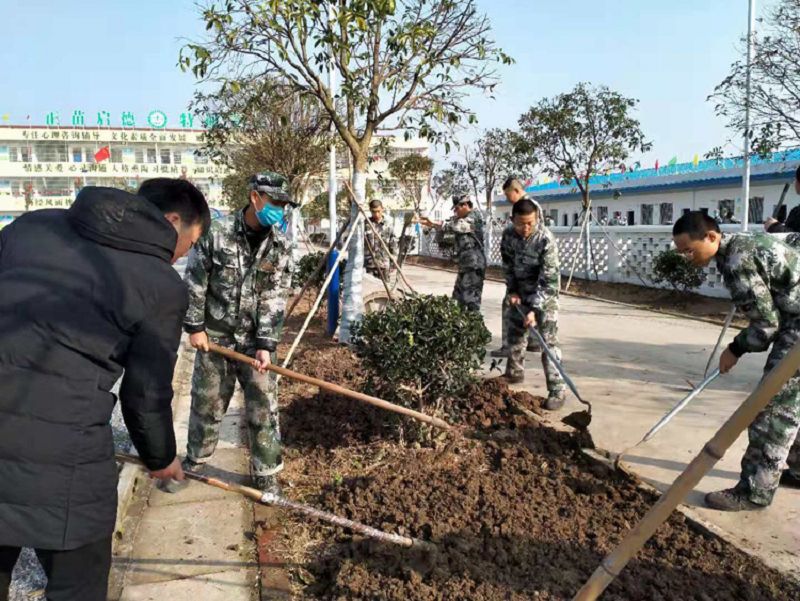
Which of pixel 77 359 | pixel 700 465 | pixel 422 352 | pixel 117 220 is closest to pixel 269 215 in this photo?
pixel 422 352

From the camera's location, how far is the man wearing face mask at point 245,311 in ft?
11.3

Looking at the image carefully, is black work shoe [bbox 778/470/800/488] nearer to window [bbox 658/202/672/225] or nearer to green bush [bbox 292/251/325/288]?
green bush [bbox 292/251/325/288]

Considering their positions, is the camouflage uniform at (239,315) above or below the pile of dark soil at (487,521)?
above

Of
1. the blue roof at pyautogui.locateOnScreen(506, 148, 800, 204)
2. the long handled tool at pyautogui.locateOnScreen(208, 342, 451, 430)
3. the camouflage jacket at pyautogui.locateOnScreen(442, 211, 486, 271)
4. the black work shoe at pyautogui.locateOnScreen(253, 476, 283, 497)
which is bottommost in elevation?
the black work shoe at pyautogui.locateOnScreen(253, 476, 283, 497)

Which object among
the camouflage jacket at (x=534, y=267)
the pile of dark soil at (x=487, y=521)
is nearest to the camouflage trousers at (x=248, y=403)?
the pile of dark soil at (x=487, y=521)

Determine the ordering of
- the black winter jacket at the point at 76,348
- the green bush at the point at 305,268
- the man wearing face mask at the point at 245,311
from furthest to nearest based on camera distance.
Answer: the green bush at the point at 305,268 → the man wearing face mask at the point at 245,311 → the black winter jacket at the point at 76,348

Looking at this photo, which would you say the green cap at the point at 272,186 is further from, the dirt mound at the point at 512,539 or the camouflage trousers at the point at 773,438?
the camouflage trousers at the point at 773,438

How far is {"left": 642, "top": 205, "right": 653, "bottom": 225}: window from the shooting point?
2414cm

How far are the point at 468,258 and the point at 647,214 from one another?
1977 centimetres

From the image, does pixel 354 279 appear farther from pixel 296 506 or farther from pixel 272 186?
pixel 296 506

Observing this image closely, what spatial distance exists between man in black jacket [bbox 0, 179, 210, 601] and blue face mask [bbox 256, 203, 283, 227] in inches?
60.7

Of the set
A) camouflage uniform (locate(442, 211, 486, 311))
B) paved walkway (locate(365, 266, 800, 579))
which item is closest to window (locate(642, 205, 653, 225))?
paved walkway (locate(365, 266, 800, 579))

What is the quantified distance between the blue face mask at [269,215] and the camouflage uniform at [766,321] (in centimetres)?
232

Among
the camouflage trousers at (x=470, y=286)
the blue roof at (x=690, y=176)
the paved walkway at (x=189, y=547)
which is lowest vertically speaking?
the paved walkway at (x=189, y=547)
